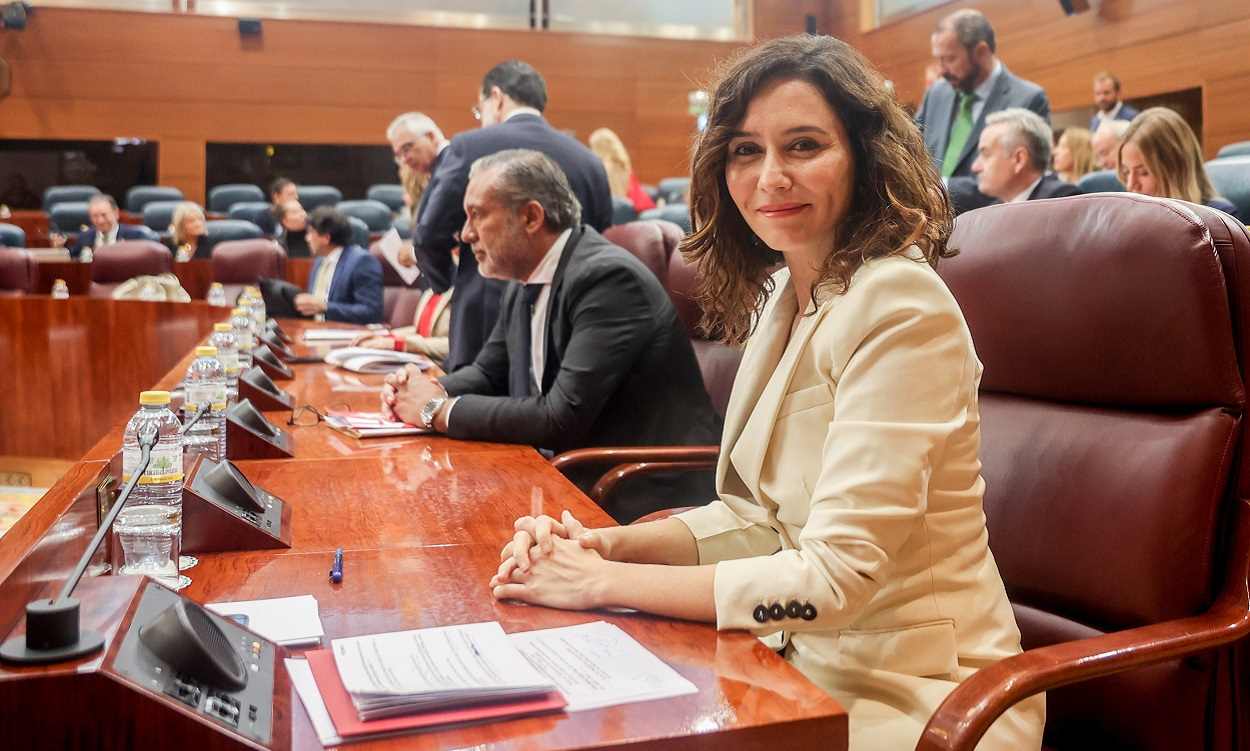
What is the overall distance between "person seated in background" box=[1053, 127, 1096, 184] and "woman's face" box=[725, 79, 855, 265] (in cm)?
479

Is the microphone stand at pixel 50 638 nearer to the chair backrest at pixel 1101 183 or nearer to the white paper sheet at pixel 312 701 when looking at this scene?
the white paper sheet at pixel 312 701

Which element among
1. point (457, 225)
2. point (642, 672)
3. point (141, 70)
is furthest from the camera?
point (141, 70)

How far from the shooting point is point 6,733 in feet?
2.34

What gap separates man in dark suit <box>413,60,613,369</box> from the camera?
127 inches

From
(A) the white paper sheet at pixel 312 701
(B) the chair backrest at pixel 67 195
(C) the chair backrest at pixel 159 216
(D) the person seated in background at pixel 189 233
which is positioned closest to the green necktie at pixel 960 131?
(A) the white paper sheet at pixel 312 701

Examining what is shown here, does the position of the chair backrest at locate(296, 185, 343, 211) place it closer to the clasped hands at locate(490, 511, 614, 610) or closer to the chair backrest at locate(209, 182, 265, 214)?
the chair backrest at locate(209, 182, 265, 214)

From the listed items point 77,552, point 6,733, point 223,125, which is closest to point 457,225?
point 77,552

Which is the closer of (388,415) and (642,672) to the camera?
(642,672)

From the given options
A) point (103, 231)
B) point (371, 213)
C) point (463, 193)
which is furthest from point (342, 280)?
point (103, 231)

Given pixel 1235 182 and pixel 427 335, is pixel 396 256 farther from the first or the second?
pixel 1235 182

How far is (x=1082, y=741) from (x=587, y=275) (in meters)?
1.28

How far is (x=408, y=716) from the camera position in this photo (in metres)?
0.88

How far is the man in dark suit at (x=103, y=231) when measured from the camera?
8109 mm

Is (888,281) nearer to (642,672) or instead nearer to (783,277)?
(783,277)
